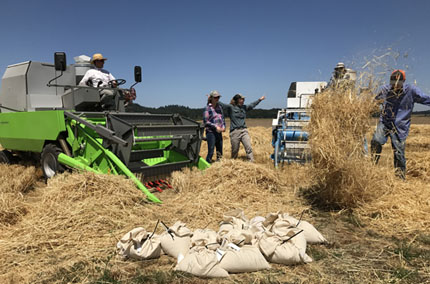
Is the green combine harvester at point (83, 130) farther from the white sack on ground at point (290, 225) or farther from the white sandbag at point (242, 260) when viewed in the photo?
the white sandbag at point (242, 260)

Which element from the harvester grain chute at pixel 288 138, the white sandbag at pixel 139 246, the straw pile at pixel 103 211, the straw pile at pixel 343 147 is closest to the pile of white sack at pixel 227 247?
the white sandbag at pixel 139 246

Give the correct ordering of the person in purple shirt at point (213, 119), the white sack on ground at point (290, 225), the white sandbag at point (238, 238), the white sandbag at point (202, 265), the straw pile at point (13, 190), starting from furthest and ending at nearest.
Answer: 1. the person in purple shirt at point (213, 119)
2. the straw pile at point (13, 190)
3. the white sack on ground at point (290, 225)
4. the white sandbag at point (238, 238)
5. the white sandbag at point (202, 265)

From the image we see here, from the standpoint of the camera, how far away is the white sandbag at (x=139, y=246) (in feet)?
8.82

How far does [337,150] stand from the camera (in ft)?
12.2

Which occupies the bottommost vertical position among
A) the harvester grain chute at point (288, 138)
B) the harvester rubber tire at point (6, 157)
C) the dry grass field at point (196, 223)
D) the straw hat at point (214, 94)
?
the dry grass field at point (196, 223)

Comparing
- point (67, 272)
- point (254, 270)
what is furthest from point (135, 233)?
point (254, 270)

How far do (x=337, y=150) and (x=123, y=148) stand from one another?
9.93ft

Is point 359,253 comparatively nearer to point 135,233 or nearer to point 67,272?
point 135,233

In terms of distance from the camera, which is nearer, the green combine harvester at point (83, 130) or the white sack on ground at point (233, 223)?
the white sack on ground at point (233, 223)

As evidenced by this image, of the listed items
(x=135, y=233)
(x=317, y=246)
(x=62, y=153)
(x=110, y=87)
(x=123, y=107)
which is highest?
(x=110, y=87)

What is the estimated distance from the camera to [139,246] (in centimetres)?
276

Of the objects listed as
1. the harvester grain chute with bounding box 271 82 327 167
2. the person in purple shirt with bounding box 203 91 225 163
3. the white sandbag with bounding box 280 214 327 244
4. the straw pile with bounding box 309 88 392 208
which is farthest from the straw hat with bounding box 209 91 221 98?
the white sandbag with bounding box 280 214 327 244

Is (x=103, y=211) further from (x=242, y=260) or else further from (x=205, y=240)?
(x=242, y=260)

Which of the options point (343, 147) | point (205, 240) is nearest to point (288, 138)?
point (343, 147)
